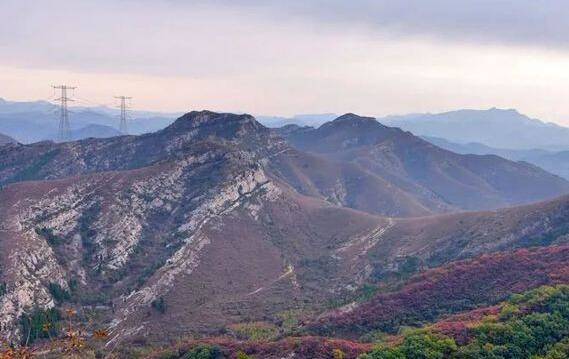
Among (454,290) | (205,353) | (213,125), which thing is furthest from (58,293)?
(213,125)

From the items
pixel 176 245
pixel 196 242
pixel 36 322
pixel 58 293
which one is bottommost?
pixel 36 322

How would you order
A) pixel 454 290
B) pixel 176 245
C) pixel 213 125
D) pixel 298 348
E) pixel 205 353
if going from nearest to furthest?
1. pixel 298 348
2. pixel 205 353
3. pixel 454 290
4. pixel 176 245
5. pixel 213 125

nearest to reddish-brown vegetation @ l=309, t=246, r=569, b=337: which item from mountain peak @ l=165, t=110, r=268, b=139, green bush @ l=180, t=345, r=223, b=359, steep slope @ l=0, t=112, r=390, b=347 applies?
green bush @ l=180, t=345, r=223, b=359

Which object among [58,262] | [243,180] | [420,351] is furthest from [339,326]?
[243,180]

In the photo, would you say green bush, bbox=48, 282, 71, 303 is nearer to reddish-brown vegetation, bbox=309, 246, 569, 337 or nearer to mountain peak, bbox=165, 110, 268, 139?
reddish-brown vegetation, bbox=309, 246, 569, 337

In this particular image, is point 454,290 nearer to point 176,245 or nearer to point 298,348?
point 298,348

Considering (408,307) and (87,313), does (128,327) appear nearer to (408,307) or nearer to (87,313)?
(87,313)

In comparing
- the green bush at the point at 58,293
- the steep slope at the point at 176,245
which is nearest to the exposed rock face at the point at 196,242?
the steep slope at the point at 176,245

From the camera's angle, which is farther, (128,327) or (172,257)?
(172,257)
